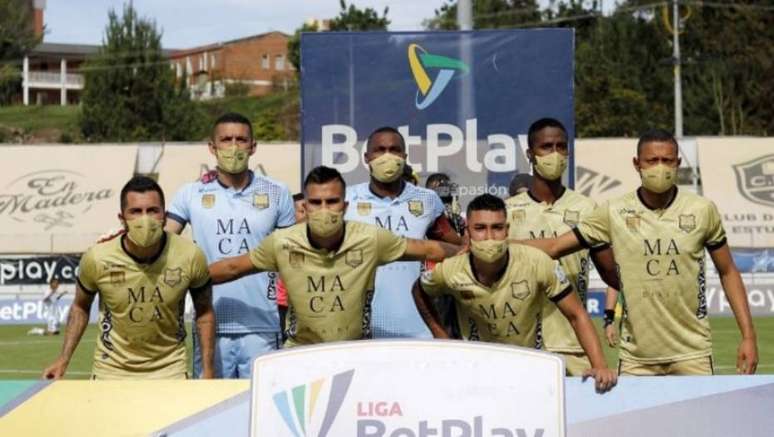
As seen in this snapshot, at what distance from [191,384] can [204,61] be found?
11162cm

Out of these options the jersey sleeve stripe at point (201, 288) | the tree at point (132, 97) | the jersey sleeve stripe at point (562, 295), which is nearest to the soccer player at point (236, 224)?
the jersey sleeve stripe at point (201, 288)

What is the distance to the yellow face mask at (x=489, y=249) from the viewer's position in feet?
25.2

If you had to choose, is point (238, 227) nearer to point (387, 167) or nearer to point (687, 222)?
point (387, 167)

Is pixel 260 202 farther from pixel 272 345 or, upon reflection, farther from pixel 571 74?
pixel 571 74

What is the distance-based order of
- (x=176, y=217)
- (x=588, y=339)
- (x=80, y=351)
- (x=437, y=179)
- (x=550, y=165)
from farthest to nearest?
(x=80, y=351)
(x=437, y=179)
(x=176, y=217)
(x=550, y=165)
(x=588, y=339)

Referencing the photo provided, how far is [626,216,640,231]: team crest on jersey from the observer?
8016 millimetres

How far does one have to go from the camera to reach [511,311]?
25.9 ft

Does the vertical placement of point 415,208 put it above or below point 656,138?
below

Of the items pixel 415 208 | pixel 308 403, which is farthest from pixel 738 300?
pixel 308 403

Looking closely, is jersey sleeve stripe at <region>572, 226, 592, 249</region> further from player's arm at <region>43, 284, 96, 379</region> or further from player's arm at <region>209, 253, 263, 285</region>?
player's arm at <region>43, 284, 96, 379</region>

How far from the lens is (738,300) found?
8.02 m

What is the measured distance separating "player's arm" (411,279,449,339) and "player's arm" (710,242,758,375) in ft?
4.94

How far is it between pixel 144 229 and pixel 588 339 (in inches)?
92.1

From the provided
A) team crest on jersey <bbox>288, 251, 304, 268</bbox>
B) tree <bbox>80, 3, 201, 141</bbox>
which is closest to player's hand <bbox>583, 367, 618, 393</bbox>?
team crest on jersey <bbox>288, 251, 304, 268</bbox>
